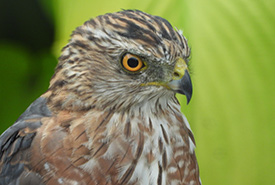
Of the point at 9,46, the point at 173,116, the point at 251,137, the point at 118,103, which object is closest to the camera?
the point at 118,103

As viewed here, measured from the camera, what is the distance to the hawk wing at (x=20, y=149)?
1.24 m

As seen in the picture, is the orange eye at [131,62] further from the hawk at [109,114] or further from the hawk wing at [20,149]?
the hawk wing at [20,149]

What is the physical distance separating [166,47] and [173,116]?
357mm

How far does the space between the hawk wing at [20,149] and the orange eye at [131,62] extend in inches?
15.1

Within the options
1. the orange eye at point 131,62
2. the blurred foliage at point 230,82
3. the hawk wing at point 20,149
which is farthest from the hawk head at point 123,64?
the blurred foliage at point 230,82

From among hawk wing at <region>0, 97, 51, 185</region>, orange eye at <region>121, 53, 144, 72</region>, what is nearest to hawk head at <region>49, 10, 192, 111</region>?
orange eye at <region>121, 53, 144, 72</region>

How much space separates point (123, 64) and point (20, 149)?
20.5 inches

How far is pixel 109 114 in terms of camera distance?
4.11 ft

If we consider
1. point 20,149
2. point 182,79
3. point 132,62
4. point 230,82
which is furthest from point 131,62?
point 230,82

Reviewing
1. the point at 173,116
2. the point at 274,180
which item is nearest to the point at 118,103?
the point at 173,116

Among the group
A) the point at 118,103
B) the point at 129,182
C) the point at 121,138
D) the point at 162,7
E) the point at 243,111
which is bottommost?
the point at 129,182

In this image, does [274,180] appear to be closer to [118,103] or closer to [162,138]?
[162,138]

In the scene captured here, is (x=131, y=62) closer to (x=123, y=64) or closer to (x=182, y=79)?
Result: (x=123, y=64)

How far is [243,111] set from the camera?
5.90ft
